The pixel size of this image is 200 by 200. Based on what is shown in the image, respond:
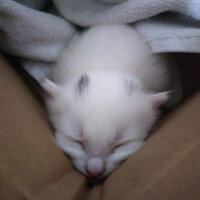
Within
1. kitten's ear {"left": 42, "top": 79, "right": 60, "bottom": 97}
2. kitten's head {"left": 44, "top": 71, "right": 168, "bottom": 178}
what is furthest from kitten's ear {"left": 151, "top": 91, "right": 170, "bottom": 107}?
kitten's ear {"left": 42, "top": 79, "right": 60, "bottom": 97}

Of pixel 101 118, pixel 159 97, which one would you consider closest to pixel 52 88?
pixel 101 118

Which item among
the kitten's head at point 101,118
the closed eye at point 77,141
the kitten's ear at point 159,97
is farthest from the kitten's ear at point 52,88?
the kitten's ear at point 159,97

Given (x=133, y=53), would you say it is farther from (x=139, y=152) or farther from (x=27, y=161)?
(x=27, y=161)

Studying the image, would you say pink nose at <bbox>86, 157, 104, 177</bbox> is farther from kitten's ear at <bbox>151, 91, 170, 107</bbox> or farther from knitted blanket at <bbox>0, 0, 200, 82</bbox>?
knitted blanket at <bbox>0, 0, 200, 82</bbox>

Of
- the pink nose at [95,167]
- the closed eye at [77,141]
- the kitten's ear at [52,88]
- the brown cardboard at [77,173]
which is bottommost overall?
the pink nose at [95,167]

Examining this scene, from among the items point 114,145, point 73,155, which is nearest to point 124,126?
point 114,145

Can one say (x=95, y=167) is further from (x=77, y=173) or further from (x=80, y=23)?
(x=80, y=23)

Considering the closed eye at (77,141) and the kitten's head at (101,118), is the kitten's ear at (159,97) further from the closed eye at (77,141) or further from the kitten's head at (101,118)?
the closed eye at (77,141)
